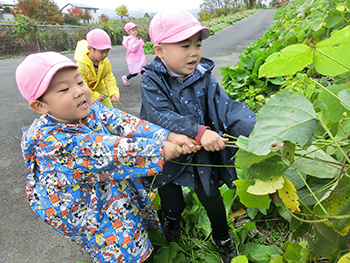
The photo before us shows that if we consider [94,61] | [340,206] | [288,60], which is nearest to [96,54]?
[94,61]

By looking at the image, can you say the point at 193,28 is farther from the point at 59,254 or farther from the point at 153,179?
the point at 59,254

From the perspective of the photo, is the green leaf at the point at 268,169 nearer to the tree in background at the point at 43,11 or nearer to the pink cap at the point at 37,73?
the pink cap at the point at 37,73

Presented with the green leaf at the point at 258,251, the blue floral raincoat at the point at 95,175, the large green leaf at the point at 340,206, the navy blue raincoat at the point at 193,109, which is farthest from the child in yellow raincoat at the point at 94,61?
the large green leaf at the point at 340,206

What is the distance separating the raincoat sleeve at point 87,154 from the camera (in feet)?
3.73

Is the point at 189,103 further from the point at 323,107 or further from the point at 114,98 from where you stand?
the point at 114,98

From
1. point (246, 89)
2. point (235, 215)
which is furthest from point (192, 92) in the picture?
point (246, 89)

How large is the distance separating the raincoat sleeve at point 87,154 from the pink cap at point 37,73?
0.17 m

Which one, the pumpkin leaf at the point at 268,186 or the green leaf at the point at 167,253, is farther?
the green leaf at the point at 167,253

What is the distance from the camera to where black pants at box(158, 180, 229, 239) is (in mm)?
1524

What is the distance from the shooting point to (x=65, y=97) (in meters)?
1.16

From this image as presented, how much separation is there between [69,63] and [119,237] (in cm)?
89

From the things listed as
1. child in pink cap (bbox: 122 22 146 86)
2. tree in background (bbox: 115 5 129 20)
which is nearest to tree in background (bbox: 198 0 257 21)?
tree in background (bbox: 115 5 129 20)

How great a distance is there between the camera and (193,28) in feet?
4.21

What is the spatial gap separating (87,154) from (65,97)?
28 cm
